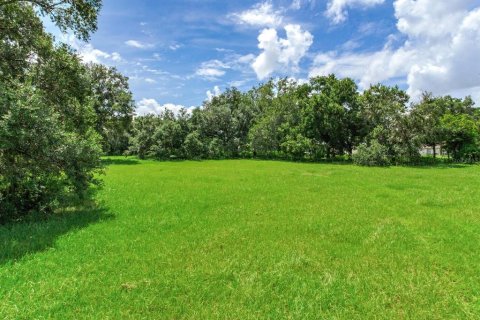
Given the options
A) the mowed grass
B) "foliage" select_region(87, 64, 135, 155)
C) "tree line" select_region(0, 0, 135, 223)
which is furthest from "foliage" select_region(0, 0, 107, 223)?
"foliage" select_region(87, 64, 135, 155)

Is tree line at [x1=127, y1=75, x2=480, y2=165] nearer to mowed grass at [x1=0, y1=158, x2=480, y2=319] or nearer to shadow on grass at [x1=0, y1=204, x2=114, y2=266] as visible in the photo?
mowed grass at [x1=0, y1=158, x2=480, y2=319]

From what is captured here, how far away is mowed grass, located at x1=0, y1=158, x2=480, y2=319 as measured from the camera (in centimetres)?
564

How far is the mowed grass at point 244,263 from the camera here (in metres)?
5.64

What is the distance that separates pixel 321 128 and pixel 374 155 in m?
11.8

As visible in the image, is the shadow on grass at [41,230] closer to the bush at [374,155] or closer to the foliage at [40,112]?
the foliage at [40,112]

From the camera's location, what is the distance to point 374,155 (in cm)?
4100

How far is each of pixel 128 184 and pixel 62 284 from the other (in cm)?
1507

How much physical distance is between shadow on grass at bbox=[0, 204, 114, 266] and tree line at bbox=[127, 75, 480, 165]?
3740 cm

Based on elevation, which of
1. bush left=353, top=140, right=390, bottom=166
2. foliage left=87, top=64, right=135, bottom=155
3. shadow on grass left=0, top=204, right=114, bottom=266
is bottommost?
shadow on grass left=0, top=204, right=114, bottom=266

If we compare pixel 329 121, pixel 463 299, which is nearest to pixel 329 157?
pixel 329 121

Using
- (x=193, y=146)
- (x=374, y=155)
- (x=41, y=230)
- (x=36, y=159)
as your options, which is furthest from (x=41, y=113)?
(x=193, y=146)

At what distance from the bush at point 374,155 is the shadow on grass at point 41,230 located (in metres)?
36.6

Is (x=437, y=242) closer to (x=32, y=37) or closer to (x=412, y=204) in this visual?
(x=412, y=204)

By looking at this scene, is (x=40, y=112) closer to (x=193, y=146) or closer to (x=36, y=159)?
(x=36, y=159)
